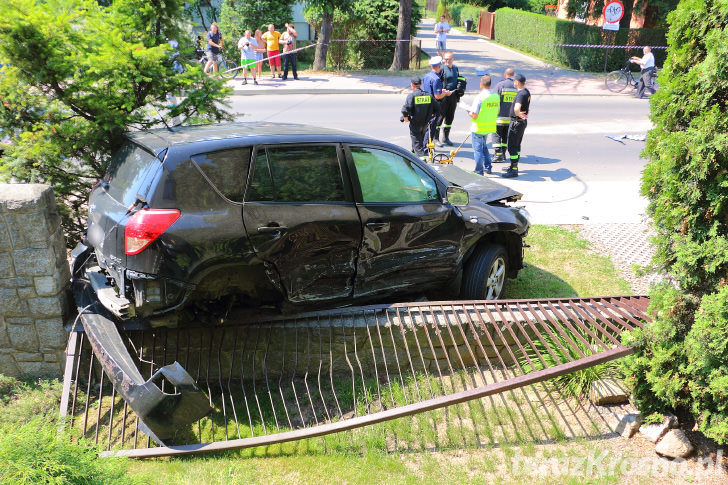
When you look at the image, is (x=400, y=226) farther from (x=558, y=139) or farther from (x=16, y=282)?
(x=558, y=139)

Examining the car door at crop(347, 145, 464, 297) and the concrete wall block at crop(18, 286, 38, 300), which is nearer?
the concrete wall block at crop(18, 286, 38, 300)

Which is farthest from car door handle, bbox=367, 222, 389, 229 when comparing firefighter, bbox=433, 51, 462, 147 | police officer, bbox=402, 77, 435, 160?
firefighter, bbox=433, 51, 462, 147

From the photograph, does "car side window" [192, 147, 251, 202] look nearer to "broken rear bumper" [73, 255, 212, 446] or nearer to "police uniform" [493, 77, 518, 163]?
"broken rear bumper" [73, 255, 212, 446]

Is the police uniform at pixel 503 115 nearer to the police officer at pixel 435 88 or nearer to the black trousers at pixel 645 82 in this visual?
the police officer at pixel 435 88

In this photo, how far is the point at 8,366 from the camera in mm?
4926

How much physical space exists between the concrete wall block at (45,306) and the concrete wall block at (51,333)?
0.07 meters

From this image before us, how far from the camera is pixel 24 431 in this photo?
8.84ft

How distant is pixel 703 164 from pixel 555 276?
124 inches

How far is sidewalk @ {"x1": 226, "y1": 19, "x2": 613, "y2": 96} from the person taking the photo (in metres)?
20.0

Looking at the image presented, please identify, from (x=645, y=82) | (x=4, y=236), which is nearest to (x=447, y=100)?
(x=4, y=236)

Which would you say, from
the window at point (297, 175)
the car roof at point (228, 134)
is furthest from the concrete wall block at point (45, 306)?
the window at point (297, 175)

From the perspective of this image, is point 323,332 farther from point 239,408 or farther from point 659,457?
point 659,457

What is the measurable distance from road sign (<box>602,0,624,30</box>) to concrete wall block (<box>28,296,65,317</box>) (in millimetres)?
23472

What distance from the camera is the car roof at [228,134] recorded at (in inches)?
176
